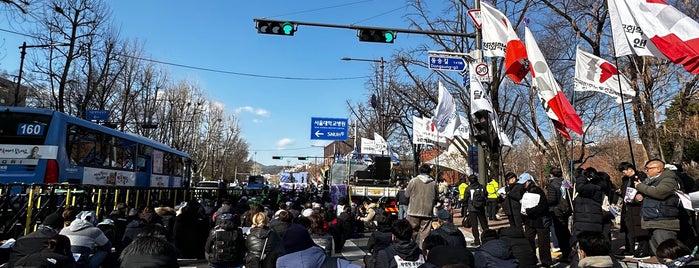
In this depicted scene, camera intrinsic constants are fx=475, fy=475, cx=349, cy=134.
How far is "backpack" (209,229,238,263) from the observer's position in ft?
20.4

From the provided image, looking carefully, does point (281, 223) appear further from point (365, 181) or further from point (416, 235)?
point (365, 181)

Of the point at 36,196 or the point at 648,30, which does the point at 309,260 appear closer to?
the point at 648,30

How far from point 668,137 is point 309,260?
1537 centimetres

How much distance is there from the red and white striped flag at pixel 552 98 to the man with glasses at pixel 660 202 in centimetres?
222

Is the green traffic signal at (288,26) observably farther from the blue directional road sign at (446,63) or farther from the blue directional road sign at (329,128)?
the blue directional road sign at (329,128)

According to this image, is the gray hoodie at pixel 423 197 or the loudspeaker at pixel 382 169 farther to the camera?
the loudspeaker at pixel 382 169

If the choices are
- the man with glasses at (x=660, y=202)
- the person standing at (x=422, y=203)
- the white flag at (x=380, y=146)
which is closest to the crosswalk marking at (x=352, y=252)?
the person standing at (x=422, y=203)

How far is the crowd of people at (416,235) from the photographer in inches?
167

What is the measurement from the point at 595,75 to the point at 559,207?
2.65m

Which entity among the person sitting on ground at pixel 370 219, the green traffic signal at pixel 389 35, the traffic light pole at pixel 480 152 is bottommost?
the person sitting on ground at pixel 370 219

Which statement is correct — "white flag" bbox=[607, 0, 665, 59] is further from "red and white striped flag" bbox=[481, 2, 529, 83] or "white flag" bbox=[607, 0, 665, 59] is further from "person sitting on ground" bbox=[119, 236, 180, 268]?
"person sitting on ground" bbox=[119, 236, 180, 268]

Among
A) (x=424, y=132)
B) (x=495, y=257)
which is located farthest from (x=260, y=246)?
(x=424, y=132)

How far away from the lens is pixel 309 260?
13.5 feet

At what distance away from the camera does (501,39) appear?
10.5 metres
